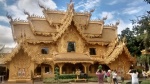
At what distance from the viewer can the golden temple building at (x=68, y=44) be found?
26.6 metres

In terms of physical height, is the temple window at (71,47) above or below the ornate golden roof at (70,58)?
above

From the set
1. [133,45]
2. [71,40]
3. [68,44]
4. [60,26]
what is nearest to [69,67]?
[68,44]

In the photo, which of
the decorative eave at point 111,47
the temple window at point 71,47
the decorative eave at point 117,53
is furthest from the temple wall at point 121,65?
the temple window at point 71,47

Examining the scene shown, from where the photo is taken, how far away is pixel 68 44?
2839 cm

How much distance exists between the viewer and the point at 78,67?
28.3 m

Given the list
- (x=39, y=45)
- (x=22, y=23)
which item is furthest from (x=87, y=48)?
(x=22, y=23)

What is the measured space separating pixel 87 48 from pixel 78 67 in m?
2.87

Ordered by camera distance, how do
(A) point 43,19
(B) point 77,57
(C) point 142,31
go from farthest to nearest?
(A) point 43,19 → (B) point 77,57 → (C) point 142,31

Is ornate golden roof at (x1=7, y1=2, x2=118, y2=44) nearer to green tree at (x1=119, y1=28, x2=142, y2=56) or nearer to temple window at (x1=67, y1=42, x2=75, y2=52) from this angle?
temple window at (x1=67, y1=42, x2=75, y2=52)

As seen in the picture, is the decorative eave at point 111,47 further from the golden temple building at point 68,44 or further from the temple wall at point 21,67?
the temple wall at point 21,67

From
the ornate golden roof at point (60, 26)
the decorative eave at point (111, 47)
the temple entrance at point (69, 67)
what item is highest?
the ornate golden roof at point (60, 26)

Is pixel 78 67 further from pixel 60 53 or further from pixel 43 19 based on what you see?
pixel 43 19

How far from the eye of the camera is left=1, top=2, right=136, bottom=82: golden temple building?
87.4 ft

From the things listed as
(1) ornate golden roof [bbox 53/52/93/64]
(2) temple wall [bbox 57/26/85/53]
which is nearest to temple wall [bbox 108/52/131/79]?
(1) ornate golden roof [bbox 53/52/93/64]
